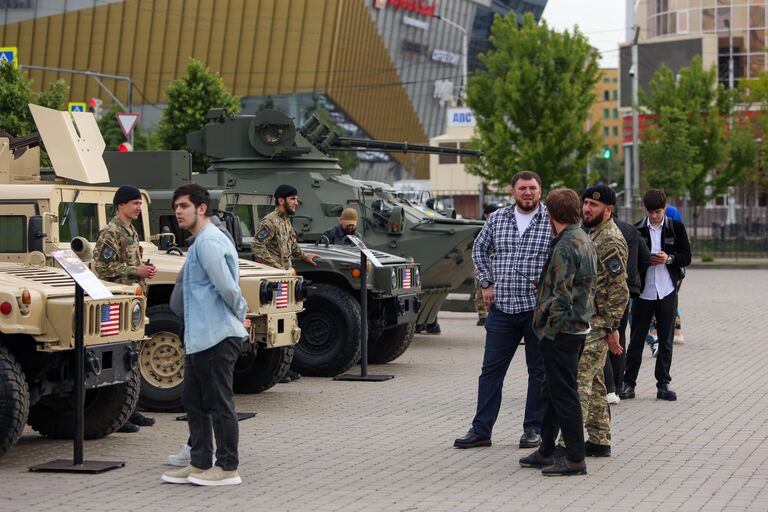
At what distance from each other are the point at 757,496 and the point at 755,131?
1906 inches

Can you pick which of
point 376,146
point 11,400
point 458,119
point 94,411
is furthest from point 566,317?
point 458,119

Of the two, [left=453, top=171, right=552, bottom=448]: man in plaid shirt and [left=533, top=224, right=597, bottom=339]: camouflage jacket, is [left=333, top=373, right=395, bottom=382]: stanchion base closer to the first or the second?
[left=453, top=171, right=552, bottom=448]: man in plaid shirt

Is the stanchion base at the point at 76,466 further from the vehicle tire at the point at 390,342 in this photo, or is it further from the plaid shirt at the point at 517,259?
the vehicle tire at the point at 390,342

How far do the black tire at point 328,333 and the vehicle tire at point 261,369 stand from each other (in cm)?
152

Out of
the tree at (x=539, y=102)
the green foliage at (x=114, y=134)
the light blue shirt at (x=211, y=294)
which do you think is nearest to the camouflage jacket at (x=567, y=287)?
the light blue shirt at (x=211, y=294)

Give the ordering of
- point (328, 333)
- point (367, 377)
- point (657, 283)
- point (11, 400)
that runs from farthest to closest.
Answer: point (328, 333) < point (367, 377) < point (657, 283) < point (11, 400)

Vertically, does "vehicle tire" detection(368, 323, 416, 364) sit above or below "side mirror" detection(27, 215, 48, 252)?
below

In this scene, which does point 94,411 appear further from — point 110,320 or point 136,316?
point 110,320

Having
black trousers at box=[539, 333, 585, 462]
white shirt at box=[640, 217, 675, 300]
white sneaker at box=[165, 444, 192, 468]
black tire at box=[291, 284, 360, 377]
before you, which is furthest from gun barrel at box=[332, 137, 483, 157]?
black trousers at box=[539, 333, 585, 462]

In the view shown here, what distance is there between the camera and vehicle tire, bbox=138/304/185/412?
11953 millimetres

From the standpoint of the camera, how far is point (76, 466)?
914 centimetres

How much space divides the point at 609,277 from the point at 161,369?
396 centimetres

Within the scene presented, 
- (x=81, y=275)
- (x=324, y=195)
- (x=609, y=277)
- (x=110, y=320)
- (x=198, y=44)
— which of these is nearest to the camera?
(x=81, y=275)

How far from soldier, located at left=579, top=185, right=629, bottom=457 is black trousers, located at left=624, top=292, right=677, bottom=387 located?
2582 mm
